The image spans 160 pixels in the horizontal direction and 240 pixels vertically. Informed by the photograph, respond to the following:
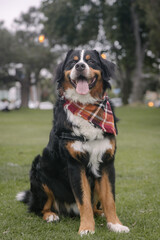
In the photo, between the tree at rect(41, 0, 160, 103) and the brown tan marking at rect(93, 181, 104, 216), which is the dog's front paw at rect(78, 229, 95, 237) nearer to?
the brown tan marking at rect(93, 181, 104, 216)

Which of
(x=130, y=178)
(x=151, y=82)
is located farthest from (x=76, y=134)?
(x=151, y=82)

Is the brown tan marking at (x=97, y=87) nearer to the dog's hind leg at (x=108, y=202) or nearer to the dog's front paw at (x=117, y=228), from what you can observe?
the dog's hind leg at (x=108, y=202)

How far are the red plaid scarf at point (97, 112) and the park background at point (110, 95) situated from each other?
1.70ft

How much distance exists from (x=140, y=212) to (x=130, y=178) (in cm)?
212

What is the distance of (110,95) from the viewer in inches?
222

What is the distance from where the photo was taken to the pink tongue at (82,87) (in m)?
3.84

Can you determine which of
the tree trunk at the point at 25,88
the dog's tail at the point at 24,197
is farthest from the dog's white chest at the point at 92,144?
the tree trunk at the point at 25,88

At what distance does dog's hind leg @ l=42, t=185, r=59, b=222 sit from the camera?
4.07 m

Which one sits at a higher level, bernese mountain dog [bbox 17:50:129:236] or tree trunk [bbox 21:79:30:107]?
bernese mountain dog [bbox 17:50:129:236]

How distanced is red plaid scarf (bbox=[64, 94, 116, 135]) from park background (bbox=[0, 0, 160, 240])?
518 millimetres

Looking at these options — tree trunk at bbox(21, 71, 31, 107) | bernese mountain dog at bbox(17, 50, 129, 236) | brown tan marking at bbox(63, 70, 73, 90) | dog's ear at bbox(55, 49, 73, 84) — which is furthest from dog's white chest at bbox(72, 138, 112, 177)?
tree trunk at bbox(21, 71, 31, 107)

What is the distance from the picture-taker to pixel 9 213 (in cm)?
436

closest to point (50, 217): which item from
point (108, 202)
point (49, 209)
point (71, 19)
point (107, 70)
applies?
point (49, 209)

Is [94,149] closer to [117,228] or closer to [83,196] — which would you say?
[83,196]
